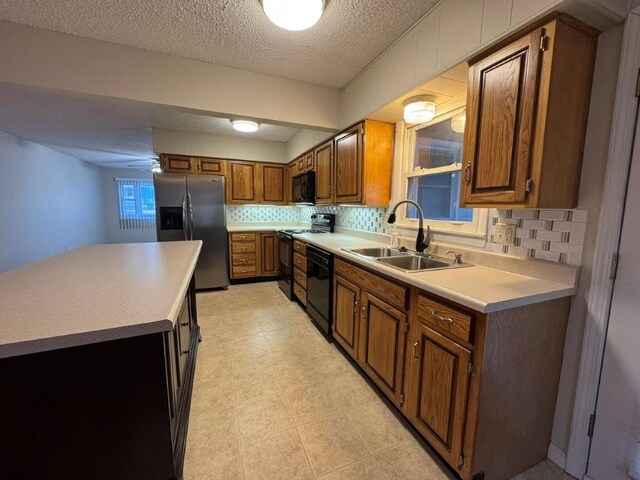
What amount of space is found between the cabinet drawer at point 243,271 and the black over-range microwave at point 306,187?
1.35 meters

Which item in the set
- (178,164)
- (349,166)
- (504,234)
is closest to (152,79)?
(349,166)

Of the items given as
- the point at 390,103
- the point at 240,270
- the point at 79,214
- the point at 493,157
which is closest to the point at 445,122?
the point at 390,103

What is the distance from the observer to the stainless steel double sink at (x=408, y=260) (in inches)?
71.4

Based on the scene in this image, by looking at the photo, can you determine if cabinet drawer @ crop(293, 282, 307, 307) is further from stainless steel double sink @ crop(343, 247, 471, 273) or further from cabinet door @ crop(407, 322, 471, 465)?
cabinet door @ crop(407, 322, 471, 465)

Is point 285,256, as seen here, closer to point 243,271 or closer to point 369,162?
point 243,271

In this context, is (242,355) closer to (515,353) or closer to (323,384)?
(323,384)

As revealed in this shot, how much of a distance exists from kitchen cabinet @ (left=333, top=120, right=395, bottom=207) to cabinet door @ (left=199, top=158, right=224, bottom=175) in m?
2.40

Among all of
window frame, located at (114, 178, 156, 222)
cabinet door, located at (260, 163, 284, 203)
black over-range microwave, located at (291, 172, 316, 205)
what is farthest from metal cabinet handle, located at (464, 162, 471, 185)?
window frame, located at (114, 178, 156, 222)

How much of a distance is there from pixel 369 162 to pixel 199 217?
2.65m

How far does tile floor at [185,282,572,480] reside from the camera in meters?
1.28

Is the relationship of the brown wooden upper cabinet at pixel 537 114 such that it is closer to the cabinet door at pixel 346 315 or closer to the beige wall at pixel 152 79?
the cabinet door at pixel 346 315

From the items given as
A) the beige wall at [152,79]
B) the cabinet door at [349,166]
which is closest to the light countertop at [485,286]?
the cabinet door at [349,166]

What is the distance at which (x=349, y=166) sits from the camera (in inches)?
102

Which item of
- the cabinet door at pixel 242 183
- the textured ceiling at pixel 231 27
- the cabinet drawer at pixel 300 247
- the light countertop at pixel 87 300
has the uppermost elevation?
the textured ceiling at pixel 231 27
